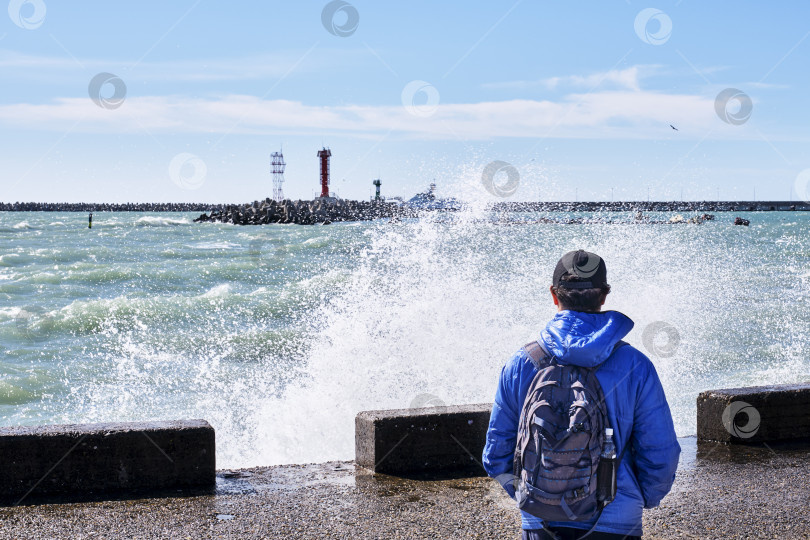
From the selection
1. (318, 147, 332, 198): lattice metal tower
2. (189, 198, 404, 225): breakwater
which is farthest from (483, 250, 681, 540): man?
(318, 147, 332, 198): lattice metal tower

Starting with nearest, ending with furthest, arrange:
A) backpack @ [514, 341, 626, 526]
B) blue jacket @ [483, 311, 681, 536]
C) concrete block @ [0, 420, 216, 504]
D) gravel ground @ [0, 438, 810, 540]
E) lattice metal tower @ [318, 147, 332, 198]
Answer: backpack @ [514, 341, 626, 526] < blue jacket @ [483, 311, 681, 536] < gravel ground @ [0, 438, 810, 540] < concrete block @ [0, 420, 216, 504] < lattice metal tower @ [318, 147, 332, 198]

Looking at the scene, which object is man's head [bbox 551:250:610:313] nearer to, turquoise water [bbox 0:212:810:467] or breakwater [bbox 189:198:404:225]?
turquoise water [bbox 0:212:810:467]

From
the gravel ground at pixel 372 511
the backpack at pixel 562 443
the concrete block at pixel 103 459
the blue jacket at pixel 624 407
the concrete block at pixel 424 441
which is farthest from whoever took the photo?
the concrete block at pixel 424 441

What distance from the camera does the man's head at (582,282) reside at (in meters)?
2.59

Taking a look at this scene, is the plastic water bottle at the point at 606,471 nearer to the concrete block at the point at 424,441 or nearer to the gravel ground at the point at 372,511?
the gravel ground at the point at 372,511

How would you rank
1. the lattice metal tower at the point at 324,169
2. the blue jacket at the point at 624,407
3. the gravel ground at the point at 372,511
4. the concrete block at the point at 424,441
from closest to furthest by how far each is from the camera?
the blue jacket at the point at 624,407
the gravel ground at the point at 372,511
the concrete block at the point at 424,441
the lattice metal tower at the point at 324,169

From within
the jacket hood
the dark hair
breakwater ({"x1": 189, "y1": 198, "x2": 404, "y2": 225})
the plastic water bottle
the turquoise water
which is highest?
breakwater ({"x1": 189, "y1": 198, "x2": 404, "y2": 225})

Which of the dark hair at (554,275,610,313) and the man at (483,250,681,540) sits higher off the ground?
the dark hair at (554,275,610,313)

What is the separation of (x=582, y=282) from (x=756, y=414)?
4.21 m

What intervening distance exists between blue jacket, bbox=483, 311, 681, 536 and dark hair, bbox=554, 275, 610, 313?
3 cm

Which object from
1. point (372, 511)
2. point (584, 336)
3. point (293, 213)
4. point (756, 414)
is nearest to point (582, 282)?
point (584, 336)

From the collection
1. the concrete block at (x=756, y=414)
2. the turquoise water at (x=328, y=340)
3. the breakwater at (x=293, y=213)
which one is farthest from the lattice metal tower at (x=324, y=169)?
the concrete block at (x=756, y=414)

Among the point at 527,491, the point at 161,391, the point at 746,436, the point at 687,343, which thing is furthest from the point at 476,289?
the point at 527,491

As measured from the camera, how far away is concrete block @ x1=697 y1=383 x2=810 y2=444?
6117 mm
